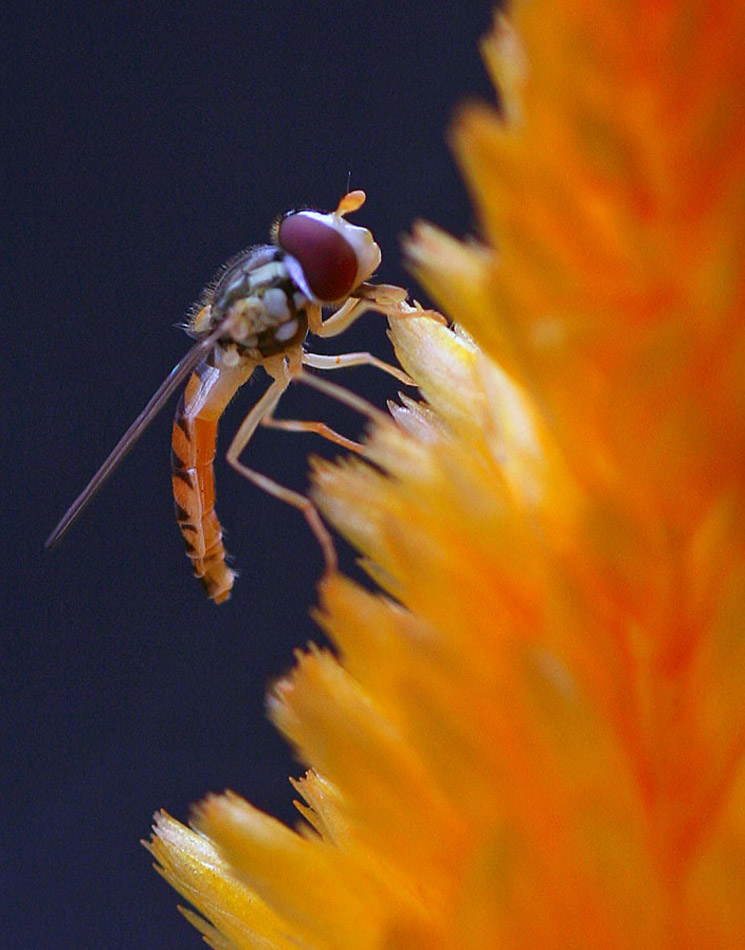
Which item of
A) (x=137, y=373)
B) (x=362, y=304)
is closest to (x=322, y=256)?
(x=362, y=304)

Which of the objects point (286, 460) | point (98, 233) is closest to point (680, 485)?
point (286, 460)

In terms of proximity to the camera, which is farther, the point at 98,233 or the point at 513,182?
the point at 98,233

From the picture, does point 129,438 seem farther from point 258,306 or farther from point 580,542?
point 580,542

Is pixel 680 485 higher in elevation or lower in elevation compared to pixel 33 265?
lower

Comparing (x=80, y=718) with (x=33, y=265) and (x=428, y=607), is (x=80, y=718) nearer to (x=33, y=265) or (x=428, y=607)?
(x=33, y=265)

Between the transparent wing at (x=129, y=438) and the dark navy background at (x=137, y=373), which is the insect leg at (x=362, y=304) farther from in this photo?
the dark navy background at (x=137, y=373)

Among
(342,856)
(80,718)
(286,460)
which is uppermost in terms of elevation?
(286,460)
